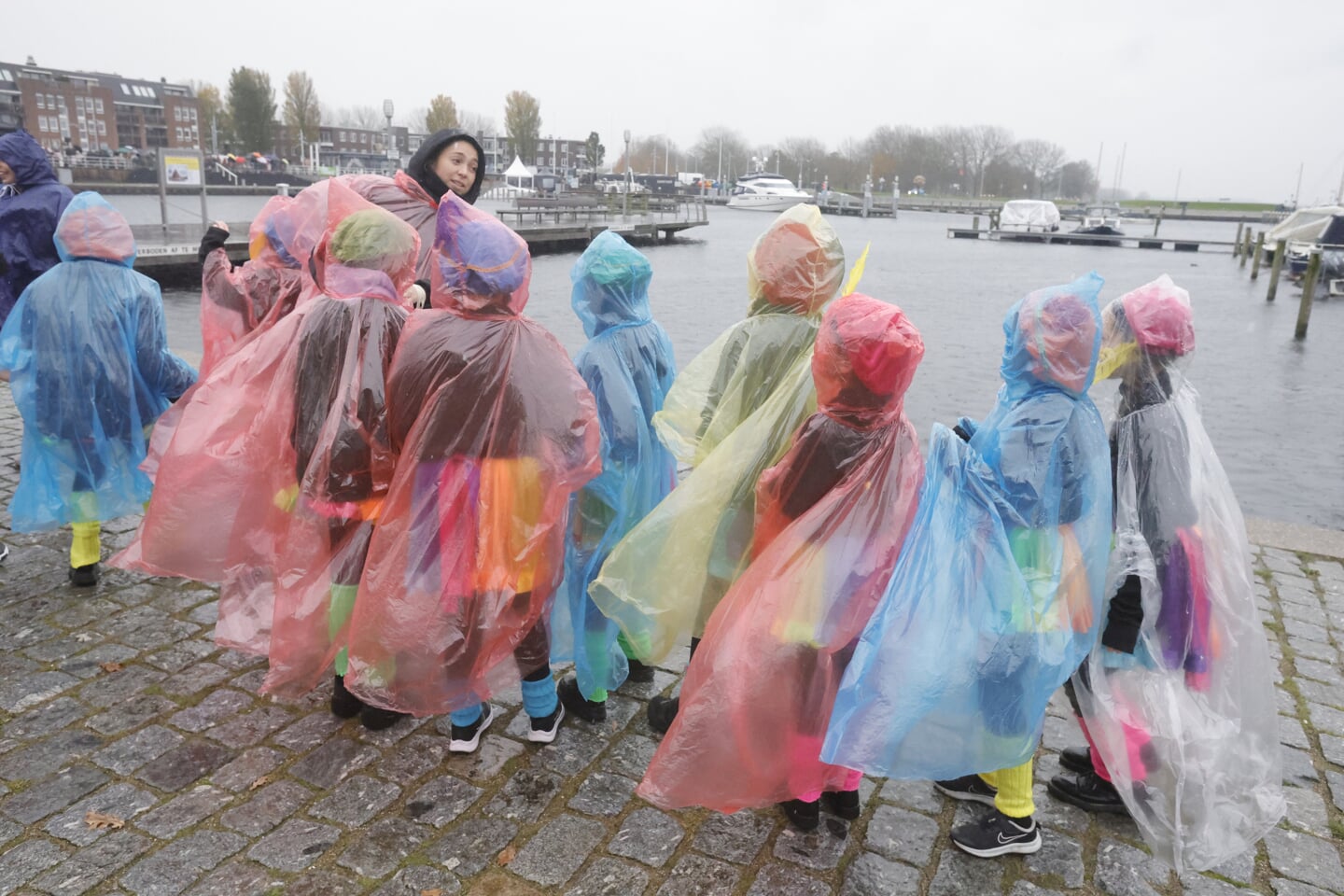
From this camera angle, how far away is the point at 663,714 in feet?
10.2

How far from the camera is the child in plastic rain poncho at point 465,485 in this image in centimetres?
262

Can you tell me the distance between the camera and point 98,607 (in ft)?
12.5

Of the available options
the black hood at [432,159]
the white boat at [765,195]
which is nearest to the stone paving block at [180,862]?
the black hood at [432,159]

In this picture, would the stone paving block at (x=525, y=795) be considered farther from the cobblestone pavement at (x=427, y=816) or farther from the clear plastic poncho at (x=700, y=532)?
the clear plastic poncho at (x=700, y=532)

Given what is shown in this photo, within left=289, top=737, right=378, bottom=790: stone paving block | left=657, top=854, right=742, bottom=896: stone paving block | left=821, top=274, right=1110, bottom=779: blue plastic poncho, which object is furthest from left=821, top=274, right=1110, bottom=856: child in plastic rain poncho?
left=289, top=737, right=378, bottom=790: stone paving block

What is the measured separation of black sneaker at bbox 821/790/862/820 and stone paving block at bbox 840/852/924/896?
0.15m

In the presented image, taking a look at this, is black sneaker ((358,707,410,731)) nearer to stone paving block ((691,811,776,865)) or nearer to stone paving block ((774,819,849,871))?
stone paving block ((691,811,776,865))

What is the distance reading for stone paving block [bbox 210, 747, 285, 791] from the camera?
2729mm

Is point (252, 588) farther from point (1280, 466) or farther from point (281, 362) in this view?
point (1280, 466)

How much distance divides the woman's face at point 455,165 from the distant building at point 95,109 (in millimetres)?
72094

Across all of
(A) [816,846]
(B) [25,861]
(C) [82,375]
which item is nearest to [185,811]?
(B) [25,861]

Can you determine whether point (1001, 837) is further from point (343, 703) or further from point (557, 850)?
point (343, 703)

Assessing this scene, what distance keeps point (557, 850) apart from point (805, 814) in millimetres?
704

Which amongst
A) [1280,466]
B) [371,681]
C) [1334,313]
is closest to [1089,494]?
[371,681]
